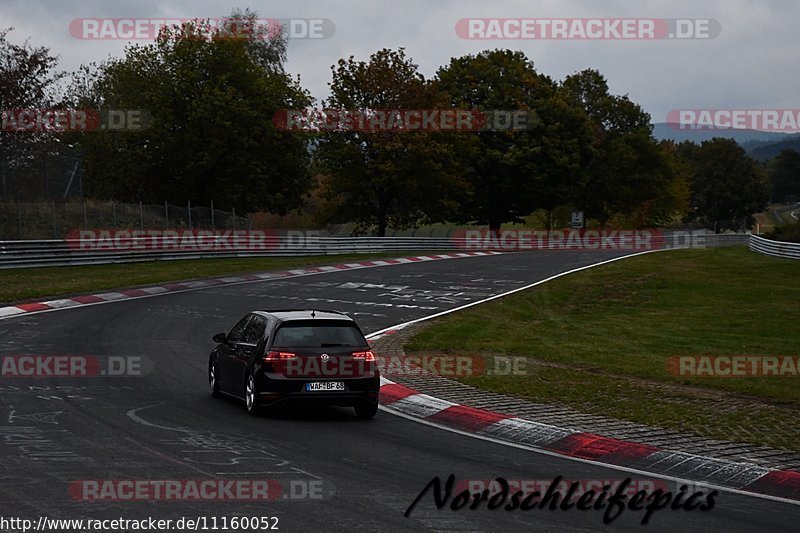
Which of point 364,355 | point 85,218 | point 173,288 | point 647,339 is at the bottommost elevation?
point 647,339

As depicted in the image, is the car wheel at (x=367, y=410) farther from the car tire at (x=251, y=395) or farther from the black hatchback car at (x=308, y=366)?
the car tire at (x=251, y=395)

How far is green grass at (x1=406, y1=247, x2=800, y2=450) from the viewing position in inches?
520

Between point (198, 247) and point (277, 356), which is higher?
point (198, 247)

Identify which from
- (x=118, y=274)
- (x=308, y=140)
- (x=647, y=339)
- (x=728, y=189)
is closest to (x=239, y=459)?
(x=647, y=339)

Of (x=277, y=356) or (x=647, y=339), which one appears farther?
(x=647, y=339)

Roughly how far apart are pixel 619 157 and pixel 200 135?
4544cm

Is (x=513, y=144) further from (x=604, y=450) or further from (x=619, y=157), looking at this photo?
(x=604, y=450)

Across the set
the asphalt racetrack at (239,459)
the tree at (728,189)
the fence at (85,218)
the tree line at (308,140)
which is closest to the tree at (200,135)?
the tree line at (308,140)

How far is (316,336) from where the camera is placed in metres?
13.1

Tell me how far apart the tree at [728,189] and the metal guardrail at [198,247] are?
84155 mm

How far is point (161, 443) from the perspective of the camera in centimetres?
1077

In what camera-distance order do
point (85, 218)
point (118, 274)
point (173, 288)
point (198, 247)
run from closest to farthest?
point (173, 288) → point (118, 274) → point (85, 218) → point (198, 247)

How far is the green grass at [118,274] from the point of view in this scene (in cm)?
3020

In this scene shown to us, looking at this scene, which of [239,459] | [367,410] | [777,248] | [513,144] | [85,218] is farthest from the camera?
[513,144]
